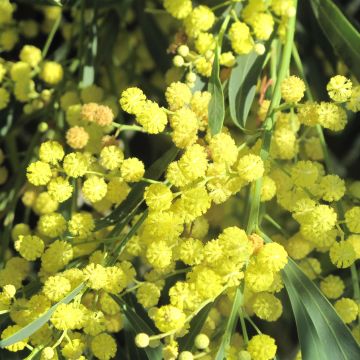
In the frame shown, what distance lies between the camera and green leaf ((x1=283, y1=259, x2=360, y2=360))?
1095 mm

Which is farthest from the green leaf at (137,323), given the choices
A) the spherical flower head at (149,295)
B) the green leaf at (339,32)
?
the green leaf at (339,32)

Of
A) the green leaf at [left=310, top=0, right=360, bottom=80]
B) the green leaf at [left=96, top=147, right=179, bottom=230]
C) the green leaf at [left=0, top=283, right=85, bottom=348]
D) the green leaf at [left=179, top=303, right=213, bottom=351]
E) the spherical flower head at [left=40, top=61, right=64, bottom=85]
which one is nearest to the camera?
the green leaf at [left=0, top=283, right=85, bottom=348]

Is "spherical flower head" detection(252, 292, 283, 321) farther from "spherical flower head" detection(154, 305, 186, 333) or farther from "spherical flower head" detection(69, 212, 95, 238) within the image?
"spherical flower head" detection(69, 212, 95, 238)

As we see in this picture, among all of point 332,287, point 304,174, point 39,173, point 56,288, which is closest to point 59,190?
point 39,173

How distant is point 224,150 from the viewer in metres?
1.06

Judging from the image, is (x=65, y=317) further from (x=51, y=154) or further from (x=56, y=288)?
(x=51, y=154)

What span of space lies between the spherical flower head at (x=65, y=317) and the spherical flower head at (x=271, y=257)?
26 cm

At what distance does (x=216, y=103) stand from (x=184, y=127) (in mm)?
66

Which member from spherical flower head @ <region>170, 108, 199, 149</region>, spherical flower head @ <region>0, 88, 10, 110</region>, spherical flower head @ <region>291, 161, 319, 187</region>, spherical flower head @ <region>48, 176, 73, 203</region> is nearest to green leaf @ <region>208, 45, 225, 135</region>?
spherical flower head @ <region>170, 108, 199, 149</region>

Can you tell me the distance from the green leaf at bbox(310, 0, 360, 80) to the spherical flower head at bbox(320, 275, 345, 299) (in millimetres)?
359

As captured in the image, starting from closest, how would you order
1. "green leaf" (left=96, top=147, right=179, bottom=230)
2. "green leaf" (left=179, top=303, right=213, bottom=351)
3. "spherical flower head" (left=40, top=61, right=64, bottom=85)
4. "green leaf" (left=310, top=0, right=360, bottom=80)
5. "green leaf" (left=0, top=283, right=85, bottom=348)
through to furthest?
1. "green leaf" (left=0, top=283, right=85, bottom=348)
2. "green leaf" (left=179, top=303, right=213, bottom=351)
3. "green leaf" (left=96, top=147, right=179, bottom=230)
4. "green leaf" (left=310, top=0, right=360, bottom=80)
5. "spherical flower head" (left=40, top=61, right=64, bottom=85)

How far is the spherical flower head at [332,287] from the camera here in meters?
1.24

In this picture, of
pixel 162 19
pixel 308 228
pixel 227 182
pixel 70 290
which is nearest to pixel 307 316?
pixel 308 228

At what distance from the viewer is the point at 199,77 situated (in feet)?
4.25
